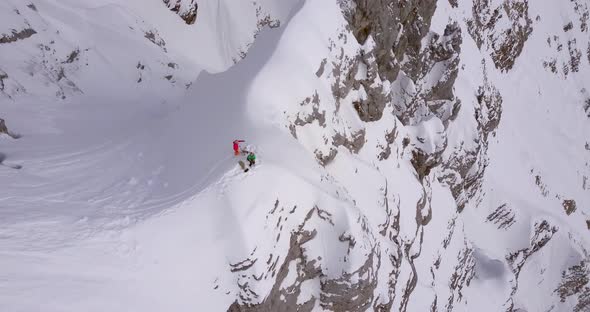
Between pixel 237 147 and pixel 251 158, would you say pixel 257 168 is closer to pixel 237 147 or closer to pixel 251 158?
pixel 251 158

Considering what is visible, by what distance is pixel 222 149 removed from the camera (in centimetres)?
1312

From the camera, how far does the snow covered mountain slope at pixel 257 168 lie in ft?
35.5

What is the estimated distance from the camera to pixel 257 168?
39.9 ft

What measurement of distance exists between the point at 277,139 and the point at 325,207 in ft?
8.59

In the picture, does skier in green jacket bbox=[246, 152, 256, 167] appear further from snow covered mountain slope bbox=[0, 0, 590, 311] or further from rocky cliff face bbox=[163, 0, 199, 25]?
rocky cliff face bbox=[163, 0, 199, 25]

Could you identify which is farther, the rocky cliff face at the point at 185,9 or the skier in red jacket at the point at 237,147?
the rocky cliff face at the point at 185,9

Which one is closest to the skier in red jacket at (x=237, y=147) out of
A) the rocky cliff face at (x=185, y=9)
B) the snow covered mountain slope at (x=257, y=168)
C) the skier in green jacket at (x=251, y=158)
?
the snow covered mountain slope at (x=257, y=168)

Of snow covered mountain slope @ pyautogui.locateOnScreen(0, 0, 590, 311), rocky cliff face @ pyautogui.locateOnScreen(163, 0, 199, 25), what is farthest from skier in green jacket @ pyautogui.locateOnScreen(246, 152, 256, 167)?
rocky cliff face @ pyautogui.locateOnScreen(163, 0, 199, 25)

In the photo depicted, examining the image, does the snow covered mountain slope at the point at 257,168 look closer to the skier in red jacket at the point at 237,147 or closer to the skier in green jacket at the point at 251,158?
the skier in red jacket at the point at 237,147

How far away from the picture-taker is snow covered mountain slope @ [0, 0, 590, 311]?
10820 mm

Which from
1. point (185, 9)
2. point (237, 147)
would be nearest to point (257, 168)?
point (237, 147)

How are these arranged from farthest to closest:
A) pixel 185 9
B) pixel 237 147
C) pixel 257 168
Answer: pixel 185 9
pixel 237 147
pixel 257 168

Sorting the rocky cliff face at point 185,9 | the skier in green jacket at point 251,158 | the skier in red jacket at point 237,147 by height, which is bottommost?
the skier in green jacket at point 251,158

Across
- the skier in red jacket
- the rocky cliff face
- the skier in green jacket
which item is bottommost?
the skier in green jacket
